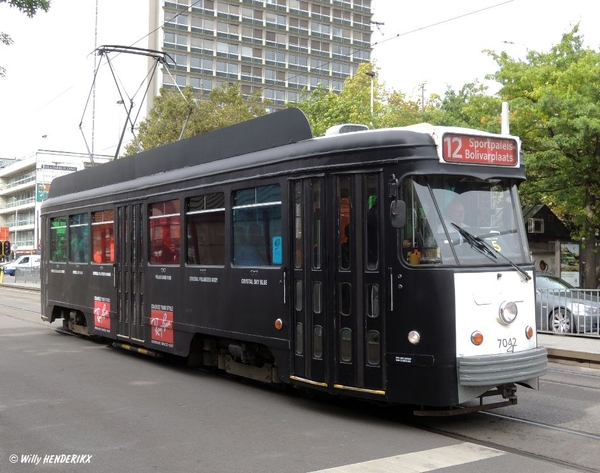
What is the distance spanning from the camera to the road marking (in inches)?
229

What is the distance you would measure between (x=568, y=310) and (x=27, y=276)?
40.1 m

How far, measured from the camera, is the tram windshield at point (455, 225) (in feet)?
23.3

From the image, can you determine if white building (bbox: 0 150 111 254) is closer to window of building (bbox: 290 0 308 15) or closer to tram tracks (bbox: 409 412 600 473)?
window of building (bbox: 290 0 308 15)

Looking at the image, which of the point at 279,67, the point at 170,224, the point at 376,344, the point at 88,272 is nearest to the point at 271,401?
the point at 376,344

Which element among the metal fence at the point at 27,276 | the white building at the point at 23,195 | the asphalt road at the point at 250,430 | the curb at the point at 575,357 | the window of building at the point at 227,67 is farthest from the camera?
the window of building at the point at 227,67

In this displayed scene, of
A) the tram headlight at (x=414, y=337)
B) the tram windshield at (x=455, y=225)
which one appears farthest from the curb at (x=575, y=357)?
the tram headlight at (x=414, y=337)

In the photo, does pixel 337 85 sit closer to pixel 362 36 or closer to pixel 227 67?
pixel 362 36

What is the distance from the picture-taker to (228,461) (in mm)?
6094

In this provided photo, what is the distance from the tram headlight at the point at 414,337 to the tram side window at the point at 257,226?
1911 mm

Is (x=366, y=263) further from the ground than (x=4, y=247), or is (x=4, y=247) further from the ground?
(x=4, y=247)

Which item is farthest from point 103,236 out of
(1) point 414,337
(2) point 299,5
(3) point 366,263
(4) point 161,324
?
(2) point 299,5

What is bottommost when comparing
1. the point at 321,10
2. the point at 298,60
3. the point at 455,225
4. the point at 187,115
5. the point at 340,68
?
the point at 455,225

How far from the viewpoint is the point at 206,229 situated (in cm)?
992

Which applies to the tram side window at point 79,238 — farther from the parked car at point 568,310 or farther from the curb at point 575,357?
the parked car at point 568,310
